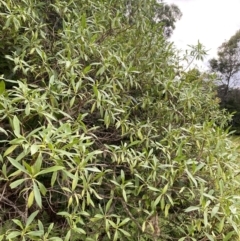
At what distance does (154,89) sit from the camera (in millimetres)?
2305

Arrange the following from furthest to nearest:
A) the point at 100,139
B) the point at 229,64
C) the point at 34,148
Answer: the point at 229,64
the point at 100,139
the point at 34,148

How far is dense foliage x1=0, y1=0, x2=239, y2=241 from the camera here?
1.27 meters

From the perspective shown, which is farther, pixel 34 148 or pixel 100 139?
pixel 100 139

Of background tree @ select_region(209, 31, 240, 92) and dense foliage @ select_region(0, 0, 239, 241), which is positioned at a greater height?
background tree @ select_region(209, 31, 240, 92)

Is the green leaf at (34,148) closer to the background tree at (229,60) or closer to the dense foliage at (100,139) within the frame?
the dense foliage at (100,139)

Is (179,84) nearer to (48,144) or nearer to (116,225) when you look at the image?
(116,225)

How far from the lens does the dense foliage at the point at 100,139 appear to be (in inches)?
50.1

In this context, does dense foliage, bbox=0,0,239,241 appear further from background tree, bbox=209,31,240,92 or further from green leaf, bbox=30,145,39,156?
background tree, bbox=209,31,240,92

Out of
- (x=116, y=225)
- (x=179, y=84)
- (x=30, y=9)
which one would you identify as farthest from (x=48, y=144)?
(x=179, y=84)

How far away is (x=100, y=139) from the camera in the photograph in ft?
6.03

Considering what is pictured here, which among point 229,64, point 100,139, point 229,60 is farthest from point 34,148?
point 229,60

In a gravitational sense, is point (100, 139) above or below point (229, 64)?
below

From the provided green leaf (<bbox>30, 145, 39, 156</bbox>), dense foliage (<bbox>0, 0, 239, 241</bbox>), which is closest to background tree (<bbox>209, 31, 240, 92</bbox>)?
dense foliage (<bbox>0, 0, 239, 241</bbox>)

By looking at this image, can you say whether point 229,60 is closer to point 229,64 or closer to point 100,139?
point 229,64
